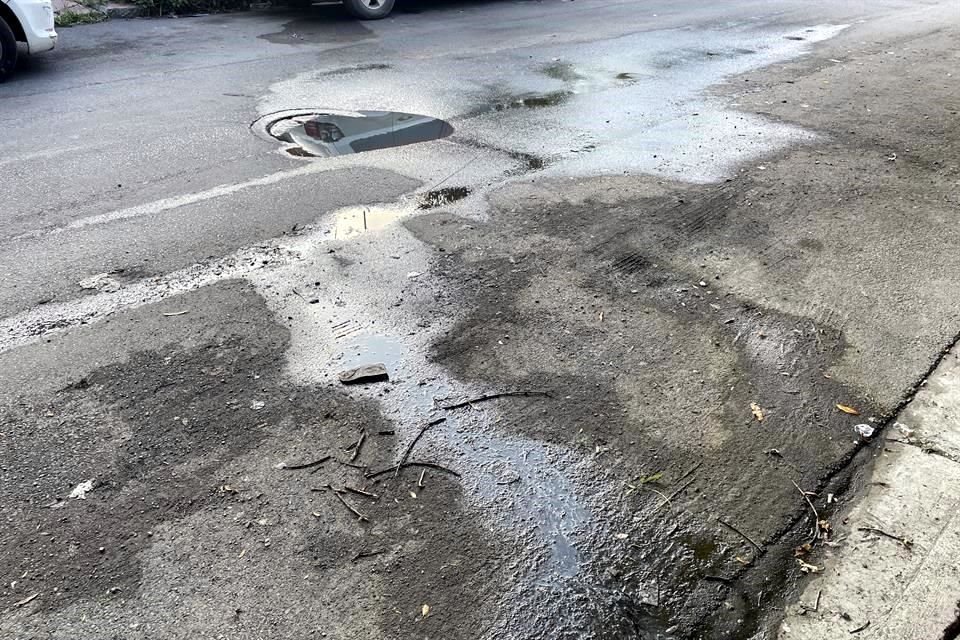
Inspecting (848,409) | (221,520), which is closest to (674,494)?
(848,409)

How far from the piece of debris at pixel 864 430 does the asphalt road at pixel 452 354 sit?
5cm

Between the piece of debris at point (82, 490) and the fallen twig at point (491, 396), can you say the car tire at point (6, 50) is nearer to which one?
the piece of debris at point (82, 490)

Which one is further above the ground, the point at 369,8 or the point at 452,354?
the point at 369,8

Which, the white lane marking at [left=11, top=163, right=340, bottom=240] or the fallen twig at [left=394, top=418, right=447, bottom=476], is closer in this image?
the fallen twig at [left=394, top=418, right=447, bottom=476]

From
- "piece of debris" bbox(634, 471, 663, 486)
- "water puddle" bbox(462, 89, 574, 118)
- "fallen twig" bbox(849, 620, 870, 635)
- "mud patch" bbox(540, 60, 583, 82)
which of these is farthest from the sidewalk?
"mud patch" bbox(540, 60, 583, 82)

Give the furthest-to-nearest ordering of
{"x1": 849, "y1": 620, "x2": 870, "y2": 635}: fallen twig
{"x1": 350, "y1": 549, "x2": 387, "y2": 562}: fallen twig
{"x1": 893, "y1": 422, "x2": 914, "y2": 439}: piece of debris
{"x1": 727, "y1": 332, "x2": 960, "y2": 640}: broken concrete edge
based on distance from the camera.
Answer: {"x1": 893, "y1": 422, "x2": 914, "y2": 439}: piece of debris, {"x1": 350, "y1": 549, "x2": 387, "y2": 562}: fallen twig, {"x1": 727, "y1": 332, "x2": 960, "y2": 640}: broken concrete edge, {"x1": 849, "y1": 620, "x2": 870, "y2": 635}: fallen twig

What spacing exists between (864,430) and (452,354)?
1913 millimetres

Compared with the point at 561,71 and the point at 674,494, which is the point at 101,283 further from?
the point at 561,71

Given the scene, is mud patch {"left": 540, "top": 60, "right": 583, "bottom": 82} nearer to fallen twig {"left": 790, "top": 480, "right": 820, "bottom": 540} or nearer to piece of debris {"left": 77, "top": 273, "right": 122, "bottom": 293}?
piece of debris {"left": 77, "top": 273, "right": 122, "bottom": 293}

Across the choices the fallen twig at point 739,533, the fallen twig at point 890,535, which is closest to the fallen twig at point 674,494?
the fallen twig at point 739,533

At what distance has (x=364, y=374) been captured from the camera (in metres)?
3.60

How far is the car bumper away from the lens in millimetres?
8781

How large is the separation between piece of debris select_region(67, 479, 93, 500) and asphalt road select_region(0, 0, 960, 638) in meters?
0.03

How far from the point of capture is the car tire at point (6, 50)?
339 inches
